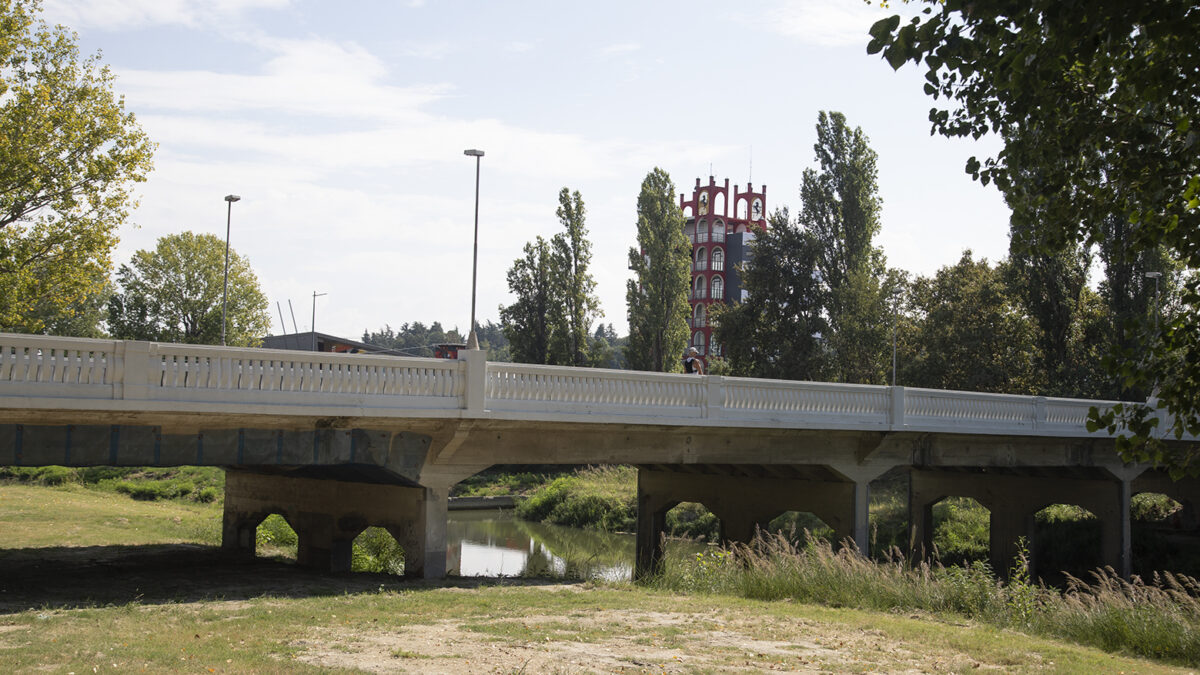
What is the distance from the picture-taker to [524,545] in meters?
39.8

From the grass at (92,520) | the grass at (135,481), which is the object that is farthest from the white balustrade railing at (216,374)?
the grass at (135,481)

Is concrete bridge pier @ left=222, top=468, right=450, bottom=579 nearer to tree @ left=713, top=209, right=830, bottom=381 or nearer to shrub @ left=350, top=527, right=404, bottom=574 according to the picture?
shrub @ left=350, top=527, right=404, bottom=574

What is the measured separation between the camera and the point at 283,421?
1658 centimetres

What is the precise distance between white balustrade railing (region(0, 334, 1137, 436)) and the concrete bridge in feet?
0.10

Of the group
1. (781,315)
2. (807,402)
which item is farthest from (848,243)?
(807,402)

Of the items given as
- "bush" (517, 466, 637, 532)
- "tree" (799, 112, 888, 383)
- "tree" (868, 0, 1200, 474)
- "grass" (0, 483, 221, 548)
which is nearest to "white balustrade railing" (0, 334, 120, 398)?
"grass" (0, 483, 221, 548)

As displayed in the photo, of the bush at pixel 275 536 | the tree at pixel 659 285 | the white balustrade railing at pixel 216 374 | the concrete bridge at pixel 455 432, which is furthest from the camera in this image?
the tree at pixel 659 285

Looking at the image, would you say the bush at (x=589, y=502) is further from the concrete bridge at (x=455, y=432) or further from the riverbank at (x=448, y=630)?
the riverbank at (x=448, y=630)

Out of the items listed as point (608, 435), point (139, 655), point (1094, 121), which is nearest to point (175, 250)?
point (608, 435)

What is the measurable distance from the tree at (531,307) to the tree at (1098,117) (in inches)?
2089

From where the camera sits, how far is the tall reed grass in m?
13.0

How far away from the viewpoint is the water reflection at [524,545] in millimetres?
31312

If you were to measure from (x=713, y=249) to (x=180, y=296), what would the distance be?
147 ft

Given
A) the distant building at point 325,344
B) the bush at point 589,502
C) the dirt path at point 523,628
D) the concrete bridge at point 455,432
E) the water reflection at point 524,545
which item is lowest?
the water reflection at point 524,545
